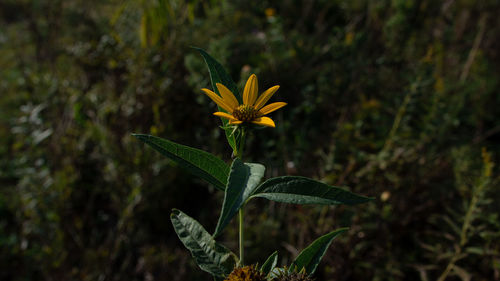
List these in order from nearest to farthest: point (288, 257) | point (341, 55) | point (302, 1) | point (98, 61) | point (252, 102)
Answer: point (252, 102), point (288, 257), point (341, 55), point (98, 61), point (302, 1)

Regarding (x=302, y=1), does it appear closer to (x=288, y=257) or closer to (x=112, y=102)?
(x=112, y=102)

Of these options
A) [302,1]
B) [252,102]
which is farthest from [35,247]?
[302,1]

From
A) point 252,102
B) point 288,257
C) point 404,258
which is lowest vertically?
point 288,257

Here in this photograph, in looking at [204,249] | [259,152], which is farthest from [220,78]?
[259,152]

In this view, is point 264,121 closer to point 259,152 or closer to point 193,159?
point 193,159

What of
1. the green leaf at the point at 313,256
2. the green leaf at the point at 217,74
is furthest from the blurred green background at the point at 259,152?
the green leaf at the point at 217,74

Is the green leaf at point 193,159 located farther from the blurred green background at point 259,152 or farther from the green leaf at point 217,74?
the blurred green background at point 259,152
